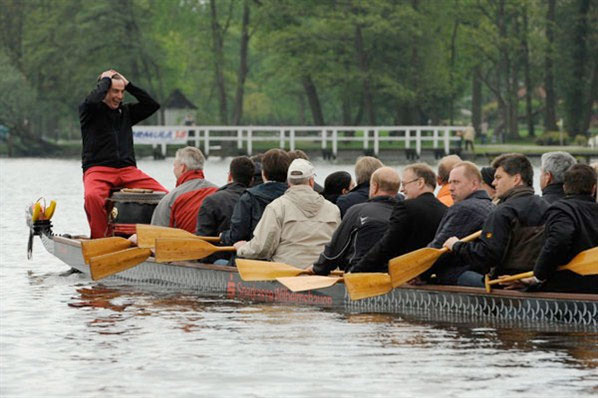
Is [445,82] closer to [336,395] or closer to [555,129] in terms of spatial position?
[555,129]

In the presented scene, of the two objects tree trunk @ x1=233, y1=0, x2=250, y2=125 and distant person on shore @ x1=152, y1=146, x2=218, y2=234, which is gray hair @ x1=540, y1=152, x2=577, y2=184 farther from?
tree trunk @ x1=233, y1=0, x2=250, y2=125

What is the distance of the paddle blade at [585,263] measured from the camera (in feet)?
39.9

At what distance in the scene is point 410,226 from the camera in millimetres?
13305

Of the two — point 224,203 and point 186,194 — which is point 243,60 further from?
point 224,203

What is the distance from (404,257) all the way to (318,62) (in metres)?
63.1

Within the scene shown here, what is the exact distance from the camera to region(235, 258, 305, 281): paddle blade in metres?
14.6

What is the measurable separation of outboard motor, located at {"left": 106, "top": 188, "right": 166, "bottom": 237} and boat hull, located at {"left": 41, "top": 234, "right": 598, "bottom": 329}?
0.52 m

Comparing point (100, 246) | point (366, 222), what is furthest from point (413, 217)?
point (100, 246)

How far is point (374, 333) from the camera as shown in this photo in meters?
13.1

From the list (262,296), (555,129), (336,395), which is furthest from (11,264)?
(555,129)

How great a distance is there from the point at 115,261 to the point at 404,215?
180 inches

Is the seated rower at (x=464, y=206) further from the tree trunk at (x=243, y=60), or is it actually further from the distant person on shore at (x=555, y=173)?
the tree trunk at (x=243, y=60)

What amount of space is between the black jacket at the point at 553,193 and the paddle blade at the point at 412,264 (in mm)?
1018

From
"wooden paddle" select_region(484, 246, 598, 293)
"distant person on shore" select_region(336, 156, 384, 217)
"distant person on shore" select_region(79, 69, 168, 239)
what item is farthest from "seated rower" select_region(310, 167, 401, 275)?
"distant person on shore" select_region(79, 69, 168, 239)
